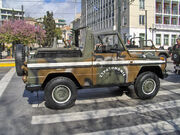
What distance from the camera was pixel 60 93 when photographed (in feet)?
17.1

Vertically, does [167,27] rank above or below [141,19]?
below

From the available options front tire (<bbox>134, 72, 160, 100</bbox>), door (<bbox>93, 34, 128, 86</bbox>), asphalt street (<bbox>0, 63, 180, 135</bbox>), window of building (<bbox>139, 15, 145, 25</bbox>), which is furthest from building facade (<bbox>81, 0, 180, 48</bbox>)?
door (<bbox>93, 34, 128, 86</bbox>)

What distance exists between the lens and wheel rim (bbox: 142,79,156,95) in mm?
6023

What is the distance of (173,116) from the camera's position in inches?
186

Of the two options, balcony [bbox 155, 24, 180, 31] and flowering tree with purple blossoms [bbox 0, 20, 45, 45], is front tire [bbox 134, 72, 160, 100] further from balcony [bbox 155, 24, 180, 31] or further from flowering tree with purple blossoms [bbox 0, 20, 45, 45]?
balcony [bbox 155, 24, 180, 31]

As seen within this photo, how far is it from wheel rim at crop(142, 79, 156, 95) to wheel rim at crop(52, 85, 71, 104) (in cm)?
232

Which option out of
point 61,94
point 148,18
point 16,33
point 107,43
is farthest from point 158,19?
point 61,94

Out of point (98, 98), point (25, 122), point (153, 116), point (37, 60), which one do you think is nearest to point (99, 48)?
point (98, 98)

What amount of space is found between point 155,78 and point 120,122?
232 centimetres

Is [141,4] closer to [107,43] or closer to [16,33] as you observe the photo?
[16,33]

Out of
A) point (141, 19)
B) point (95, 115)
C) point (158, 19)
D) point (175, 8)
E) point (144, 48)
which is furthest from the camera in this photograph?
point (175, 8)

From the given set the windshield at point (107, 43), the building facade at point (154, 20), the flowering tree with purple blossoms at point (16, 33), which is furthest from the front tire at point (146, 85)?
the building facade at point (154, 20)

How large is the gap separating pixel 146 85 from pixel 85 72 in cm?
203

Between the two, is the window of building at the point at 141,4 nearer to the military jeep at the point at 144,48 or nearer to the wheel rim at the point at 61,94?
the military jeep at the point at 144,48
